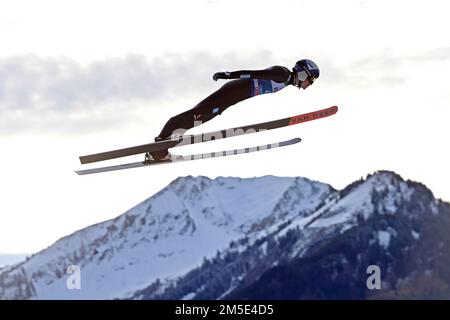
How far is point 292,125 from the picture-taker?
76.6 feet

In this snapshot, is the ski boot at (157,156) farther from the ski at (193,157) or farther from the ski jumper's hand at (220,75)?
the ski jumper's hand at (220,75)

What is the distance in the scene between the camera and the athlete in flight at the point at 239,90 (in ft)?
69.6

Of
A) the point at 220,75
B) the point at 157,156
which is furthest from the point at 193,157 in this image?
the point at 220,75

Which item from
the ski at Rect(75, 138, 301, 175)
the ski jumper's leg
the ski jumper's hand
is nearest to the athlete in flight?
the ski jumper's leg

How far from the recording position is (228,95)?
846 inches

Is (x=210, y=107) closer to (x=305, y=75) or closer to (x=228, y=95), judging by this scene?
(x=228, y=95)

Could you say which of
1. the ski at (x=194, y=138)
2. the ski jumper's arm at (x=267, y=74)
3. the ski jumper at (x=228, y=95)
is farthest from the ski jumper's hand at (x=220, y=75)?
the ski at (x=194, y=138)

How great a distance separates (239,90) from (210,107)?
78 cm
